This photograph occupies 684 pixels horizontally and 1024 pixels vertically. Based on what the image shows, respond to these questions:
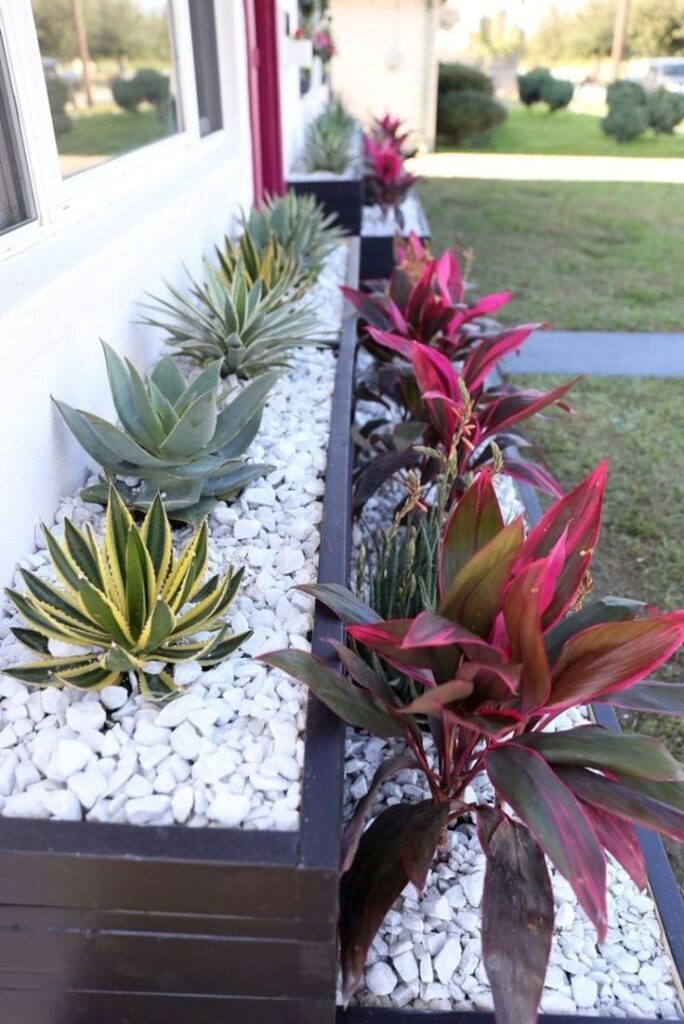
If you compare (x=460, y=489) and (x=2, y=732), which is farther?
(x=460, y=489)

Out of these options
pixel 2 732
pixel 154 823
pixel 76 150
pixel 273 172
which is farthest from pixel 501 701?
pixel 76 150

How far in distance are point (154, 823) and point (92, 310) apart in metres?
1.58

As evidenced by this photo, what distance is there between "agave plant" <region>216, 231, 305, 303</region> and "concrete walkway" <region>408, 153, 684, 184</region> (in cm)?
818

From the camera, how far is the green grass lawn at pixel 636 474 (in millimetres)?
2934

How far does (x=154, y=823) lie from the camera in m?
1.27

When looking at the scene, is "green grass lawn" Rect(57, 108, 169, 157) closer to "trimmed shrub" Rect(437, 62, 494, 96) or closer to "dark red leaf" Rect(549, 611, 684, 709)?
"trimmed shrub" Rect(437, 62, 494, 96)

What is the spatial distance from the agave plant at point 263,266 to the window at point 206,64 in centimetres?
110

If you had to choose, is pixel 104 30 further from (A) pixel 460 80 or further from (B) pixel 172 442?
(B) pixel 172 442

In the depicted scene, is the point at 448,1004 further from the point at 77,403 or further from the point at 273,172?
the point at 273,172

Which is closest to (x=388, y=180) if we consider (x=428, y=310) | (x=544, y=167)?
(x=428, y=310)

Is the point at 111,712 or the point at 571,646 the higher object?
the point at 571,646

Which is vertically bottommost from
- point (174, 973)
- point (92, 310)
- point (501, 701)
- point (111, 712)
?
point (174, 973)

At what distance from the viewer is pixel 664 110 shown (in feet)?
57.3

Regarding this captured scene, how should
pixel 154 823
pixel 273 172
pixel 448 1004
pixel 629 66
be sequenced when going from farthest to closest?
pixel 629 66 → pixel 273 172 → pixel 448 1004 → pixel 154 823
